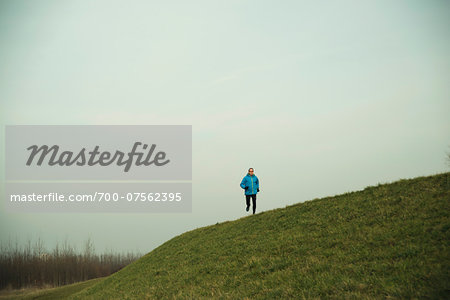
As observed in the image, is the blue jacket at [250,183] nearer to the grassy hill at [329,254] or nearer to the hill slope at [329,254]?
the grassy hill at [329,254]

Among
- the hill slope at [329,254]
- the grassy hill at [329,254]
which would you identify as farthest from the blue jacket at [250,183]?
the hill slope at [329,254]

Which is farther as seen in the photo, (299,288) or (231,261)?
(231,261)

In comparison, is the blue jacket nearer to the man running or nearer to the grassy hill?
the man running

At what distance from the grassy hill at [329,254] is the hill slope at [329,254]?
0.03m

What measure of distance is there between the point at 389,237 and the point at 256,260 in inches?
190

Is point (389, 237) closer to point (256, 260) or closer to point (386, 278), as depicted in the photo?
point (386, 278)

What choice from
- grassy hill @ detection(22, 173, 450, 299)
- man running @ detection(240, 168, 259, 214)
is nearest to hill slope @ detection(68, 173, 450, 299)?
grassy hill @ detection(22, 173, 450, 299)

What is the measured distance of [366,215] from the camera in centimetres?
1366

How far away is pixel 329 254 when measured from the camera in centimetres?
1135

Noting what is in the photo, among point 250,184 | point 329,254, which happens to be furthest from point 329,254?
point 250,184

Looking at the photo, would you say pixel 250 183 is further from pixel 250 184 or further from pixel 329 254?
pixel 329 254

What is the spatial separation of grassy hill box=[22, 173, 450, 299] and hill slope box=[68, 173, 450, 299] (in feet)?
0.10

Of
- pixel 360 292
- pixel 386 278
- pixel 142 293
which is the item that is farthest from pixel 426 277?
pixel 142 293

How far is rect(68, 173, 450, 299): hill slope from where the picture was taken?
8914mm
